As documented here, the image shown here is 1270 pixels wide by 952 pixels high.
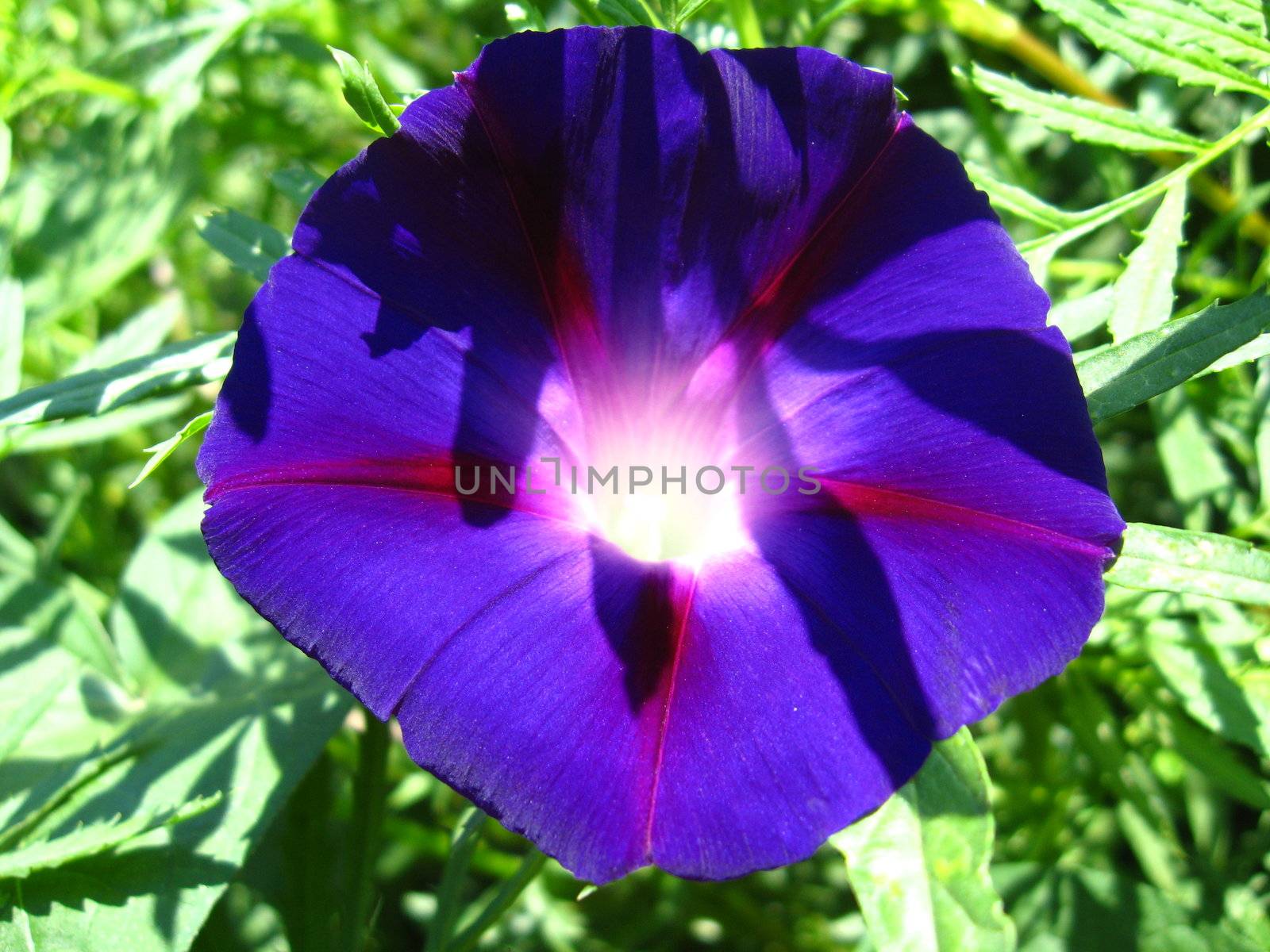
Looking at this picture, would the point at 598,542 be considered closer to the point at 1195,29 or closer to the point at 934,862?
the point at 934,862

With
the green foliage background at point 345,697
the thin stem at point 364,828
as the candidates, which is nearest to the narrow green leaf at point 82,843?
the green foliage background at point 345,697

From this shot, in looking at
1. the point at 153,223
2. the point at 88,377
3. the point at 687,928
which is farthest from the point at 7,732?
the point at 687,928

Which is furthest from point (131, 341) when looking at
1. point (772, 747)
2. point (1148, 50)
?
point (1148, 50)

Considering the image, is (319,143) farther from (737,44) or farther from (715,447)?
(715,447)

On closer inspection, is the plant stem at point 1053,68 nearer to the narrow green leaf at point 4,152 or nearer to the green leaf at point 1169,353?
the green leaf at point 1169,353

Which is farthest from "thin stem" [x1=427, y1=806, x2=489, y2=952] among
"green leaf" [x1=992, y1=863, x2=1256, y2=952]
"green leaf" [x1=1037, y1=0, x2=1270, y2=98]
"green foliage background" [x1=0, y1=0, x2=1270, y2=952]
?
"green leaf" [x1=1037, y1=0, x2=1270, y2=98]

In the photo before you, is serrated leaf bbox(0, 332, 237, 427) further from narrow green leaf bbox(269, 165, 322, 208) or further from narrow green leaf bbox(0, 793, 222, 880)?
narrow green leaf bbox(0, 793, 222, 880)
